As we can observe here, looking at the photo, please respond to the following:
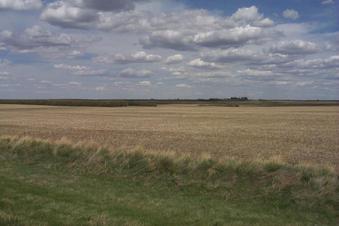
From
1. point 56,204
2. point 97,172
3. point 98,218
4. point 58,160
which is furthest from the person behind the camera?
point 58,160

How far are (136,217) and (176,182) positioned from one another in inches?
168

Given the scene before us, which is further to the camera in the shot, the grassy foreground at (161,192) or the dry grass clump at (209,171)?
the dry grass clump at (209,171)

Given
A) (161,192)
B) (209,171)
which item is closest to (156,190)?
(161,192)

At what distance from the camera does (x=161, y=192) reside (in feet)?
40.8

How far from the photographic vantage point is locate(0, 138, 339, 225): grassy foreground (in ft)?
31.3

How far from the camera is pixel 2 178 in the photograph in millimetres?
13906

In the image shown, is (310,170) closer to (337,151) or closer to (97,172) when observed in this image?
(97,172)

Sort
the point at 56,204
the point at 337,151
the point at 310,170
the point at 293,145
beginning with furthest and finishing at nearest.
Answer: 1. the point at 293,145
2. the point at 337,151
3. the point at 310,170
4. the point at 56,204

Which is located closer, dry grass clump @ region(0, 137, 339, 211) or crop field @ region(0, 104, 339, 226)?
crop field @ region(0, 104, 339, 226)

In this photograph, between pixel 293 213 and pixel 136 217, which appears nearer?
pixel 136 217

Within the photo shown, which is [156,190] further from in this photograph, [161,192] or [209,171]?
[209,171]

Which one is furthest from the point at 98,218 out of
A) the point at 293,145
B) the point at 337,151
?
the point at 293,145

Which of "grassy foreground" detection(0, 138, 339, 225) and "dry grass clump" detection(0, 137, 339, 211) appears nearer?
"grassy foreground" detection(0, 138, 339, 225)

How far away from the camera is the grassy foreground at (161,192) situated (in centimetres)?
953
